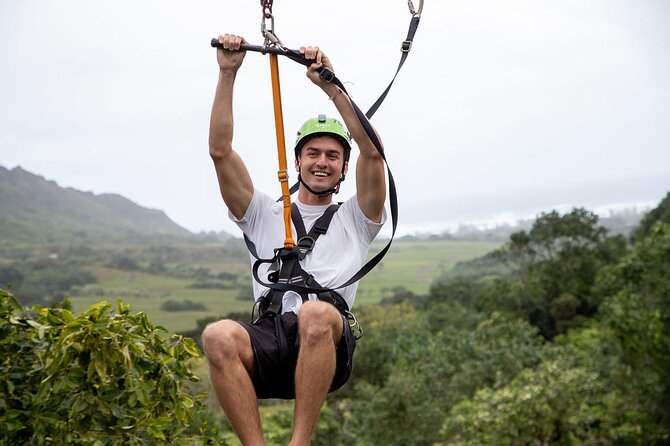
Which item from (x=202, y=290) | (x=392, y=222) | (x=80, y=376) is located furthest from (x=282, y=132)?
(x=202, y=290)

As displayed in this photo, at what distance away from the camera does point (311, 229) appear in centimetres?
412

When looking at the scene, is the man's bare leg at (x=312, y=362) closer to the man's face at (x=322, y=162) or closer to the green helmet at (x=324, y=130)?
the man's face at (x=322, y=162)

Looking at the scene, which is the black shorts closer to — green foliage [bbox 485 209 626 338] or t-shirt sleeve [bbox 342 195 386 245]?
t-shirt sleeve [bbox 342 195 386 245]

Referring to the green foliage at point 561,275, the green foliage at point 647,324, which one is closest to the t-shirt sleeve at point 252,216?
the green foliage at point 647,324

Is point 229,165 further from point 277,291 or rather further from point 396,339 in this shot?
point 396,339

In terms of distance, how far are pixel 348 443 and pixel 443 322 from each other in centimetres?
1764

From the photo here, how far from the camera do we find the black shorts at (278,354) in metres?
3.73

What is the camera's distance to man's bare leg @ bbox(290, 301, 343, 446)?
3.50 metres

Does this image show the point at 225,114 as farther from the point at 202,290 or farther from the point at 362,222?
the point at 202,290

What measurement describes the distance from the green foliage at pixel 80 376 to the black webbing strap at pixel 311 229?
96 centimetres

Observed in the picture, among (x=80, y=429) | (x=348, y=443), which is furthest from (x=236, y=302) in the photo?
(x=80, y=429)

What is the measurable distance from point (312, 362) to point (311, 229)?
85cm

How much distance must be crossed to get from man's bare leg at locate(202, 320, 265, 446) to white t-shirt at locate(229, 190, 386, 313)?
0.48 metres

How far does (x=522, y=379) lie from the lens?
2166cm
